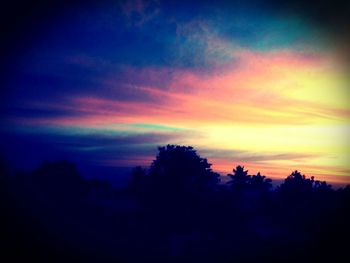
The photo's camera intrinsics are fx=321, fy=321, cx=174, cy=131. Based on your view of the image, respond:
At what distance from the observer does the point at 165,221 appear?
2812 centimetres

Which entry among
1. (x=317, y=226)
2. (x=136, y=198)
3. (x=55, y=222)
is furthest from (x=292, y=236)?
(x=55, y=222)

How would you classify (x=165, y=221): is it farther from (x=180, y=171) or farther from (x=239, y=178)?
(x=239, y=178)

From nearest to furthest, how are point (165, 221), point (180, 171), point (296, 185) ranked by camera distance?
point (165, 221) → point (180, 171) → point (296, 185)

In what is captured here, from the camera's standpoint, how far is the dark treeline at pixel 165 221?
23.3 meters

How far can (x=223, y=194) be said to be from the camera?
1180 inches

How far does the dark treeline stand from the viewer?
23266 mm

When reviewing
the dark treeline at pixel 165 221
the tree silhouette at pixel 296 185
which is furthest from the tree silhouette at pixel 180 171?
the tree silhouette at pixel 296 185

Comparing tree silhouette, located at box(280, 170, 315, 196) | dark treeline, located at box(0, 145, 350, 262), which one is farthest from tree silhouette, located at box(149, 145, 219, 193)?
tree silhouette, located at box(280, 170, 315, 196)

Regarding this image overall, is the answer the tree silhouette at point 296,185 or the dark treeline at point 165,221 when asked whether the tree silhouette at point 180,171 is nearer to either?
the dark treeline at point 165,221

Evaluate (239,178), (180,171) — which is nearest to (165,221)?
(180,171)

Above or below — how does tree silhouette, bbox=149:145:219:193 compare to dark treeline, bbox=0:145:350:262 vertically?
above

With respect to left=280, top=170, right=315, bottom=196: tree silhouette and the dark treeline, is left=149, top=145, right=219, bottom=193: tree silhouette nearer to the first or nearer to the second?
the dark treeline

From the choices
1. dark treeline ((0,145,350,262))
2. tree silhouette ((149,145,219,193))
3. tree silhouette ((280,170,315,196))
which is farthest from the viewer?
tree silhouette ((280,170,315,196))

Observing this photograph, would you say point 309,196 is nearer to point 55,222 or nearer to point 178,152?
point 178,152
